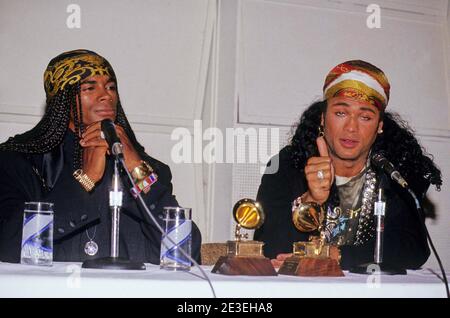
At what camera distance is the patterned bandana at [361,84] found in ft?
10.7

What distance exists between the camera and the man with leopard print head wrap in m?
2.84

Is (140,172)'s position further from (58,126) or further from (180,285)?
(180,285)

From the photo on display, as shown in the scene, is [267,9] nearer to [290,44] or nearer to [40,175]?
[290,44]

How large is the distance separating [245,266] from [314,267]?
220 millimetres

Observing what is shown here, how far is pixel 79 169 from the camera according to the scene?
115 inches

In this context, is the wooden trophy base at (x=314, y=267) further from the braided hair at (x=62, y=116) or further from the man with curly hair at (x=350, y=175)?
the braided hair at (x=62, y=116)

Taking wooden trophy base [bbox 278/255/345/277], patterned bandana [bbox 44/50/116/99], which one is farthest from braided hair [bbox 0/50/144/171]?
wooden trophy base [bbox 278/255/345/277]

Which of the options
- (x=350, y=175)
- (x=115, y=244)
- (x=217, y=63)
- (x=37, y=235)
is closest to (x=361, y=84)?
(x=350, y=175)

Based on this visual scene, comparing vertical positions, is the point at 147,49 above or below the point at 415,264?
above

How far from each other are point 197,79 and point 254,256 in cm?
248

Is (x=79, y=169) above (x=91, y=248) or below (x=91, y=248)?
above

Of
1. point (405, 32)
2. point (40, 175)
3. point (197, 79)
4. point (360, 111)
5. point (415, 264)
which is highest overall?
point (405, 32)

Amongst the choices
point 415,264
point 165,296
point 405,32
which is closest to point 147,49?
point 405,32

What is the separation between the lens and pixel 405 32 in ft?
16.2
